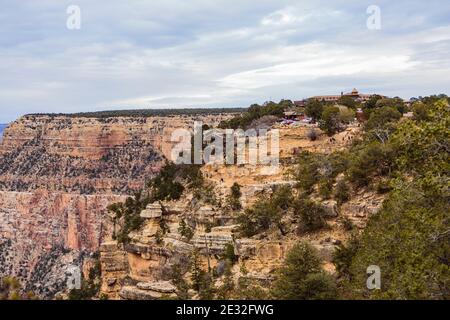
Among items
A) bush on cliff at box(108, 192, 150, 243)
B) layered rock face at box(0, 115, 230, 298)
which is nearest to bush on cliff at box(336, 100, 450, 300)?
bush on cliff at box(108, 192, 150, 243)

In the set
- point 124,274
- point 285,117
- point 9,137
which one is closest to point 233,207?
point 124,274

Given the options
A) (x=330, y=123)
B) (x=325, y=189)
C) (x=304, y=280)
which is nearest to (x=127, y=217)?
(x=330, y=123)

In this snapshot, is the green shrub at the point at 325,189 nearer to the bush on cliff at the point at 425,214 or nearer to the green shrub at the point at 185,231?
the green shrub at the point at 185,231

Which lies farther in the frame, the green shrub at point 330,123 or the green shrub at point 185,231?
the green shrub at point 330,123

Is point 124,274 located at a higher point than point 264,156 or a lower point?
lower

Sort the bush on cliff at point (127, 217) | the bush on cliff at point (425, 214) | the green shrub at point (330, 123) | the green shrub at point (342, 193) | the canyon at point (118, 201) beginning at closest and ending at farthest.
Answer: the bush on cliff at point (425, 214), the green shrub at point (342, 193), the canyon at point (118, 201), the bush on cliff at point (127, 217), the green shrub at point (330, 123)

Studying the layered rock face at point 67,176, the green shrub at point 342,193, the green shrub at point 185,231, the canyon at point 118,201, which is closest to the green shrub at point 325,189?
the green shrub at point 342,193

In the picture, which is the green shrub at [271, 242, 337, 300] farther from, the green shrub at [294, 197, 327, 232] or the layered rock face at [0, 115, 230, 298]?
the layered rock face at [0, 115, 230, 298]

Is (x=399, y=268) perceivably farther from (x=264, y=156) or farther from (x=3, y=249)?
(x=3, y=249)
